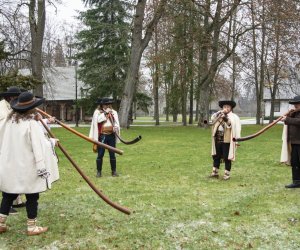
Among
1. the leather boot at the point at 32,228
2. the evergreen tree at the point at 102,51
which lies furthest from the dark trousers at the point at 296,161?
the evergreen tree at the point at 102,51

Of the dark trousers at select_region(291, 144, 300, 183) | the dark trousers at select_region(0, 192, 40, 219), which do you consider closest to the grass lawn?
the dark trousers at select_region(0, 192, 40, 219)

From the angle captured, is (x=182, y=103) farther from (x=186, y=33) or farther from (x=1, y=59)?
(x=1, y=59)

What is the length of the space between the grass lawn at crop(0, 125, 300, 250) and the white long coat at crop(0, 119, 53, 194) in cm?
74

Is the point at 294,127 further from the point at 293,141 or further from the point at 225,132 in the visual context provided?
the point at 225,132

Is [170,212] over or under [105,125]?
under

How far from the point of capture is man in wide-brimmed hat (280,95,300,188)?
9.33m

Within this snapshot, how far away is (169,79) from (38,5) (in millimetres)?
21943

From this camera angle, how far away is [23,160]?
240 inches

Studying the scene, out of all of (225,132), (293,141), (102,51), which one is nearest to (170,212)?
(293,141)

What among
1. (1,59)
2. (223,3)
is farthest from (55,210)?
(223,3)

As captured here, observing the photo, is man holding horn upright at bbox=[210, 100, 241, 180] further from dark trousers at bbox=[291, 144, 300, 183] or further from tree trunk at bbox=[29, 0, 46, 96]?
tree trunk at bbox=[29, 0, 46, 96]

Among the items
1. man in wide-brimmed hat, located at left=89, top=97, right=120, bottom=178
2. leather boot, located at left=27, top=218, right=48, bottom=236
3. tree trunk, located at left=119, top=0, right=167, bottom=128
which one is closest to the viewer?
leather boot, located at left=27, top=218, right=48, bottom=236

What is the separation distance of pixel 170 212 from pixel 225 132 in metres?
3.81

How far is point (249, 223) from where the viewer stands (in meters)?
6.78
